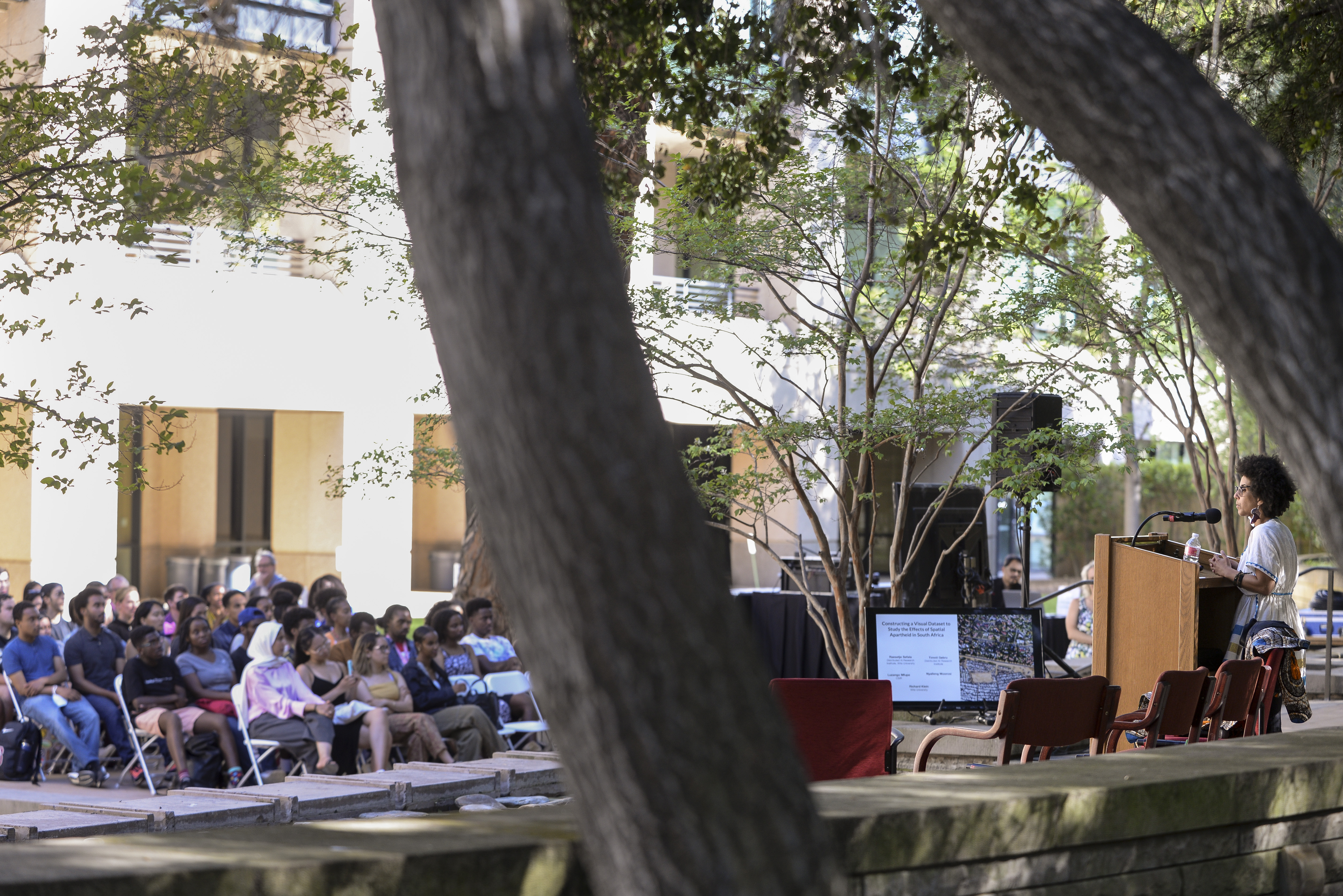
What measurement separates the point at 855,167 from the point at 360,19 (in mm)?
8682

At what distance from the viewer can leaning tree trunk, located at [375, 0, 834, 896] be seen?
5.57 ft

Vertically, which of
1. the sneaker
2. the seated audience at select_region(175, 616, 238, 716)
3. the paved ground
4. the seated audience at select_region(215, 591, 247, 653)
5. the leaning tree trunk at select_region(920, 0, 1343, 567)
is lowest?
the sneaker

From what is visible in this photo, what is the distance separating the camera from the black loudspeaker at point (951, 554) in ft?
48.0

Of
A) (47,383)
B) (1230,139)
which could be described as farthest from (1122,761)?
(47,383)

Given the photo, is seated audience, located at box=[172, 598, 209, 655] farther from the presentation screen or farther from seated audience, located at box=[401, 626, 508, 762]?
the presentation screen

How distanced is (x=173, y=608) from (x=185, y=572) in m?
10.6

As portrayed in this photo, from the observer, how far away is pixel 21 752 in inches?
414

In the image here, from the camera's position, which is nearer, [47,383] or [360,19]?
[47,383]

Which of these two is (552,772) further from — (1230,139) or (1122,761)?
(1230,139)

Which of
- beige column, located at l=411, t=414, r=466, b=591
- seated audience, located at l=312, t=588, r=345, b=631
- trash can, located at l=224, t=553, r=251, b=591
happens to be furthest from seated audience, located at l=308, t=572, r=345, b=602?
beige column, located at l=411, t=414, r=466, b=591

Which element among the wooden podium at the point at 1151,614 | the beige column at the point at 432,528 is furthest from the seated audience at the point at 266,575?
the beige column at the point at 432,528

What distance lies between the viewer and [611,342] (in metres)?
1.73

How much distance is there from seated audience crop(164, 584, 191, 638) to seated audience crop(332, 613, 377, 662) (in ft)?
6.03

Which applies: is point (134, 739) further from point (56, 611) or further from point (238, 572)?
point (238, 572)
